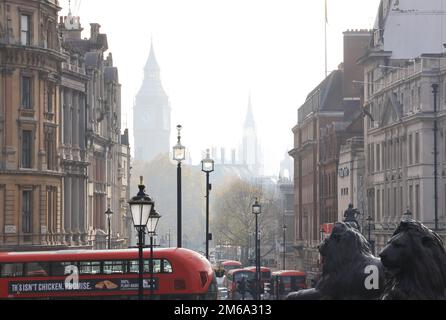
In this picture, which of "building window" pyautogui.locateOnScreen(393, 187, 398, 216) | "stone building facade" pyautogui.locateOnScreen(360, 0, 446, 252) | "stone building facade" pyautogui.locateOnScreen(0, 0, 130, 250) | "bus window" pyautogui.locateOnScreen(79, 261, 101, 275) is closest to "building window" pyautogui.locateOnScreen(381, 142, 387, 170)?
"stone building facade" pyautogui.locateOnScreen(360, 0, 446, 252)

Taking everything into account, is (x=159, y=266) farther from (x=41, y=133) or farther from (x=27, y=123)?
(x=41, y=133)

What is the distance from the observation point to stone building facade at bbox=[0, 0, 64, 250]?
7825 centimetres

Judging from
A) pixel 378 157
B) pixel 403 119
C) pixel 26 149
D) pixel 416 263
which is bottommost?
pixel 416 263

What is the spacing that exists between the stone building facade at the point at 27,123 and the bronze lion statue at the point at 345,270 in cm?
5719

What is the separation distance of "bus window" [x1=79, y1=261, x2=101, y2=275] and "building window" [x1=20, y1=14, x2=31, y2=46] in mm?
27353

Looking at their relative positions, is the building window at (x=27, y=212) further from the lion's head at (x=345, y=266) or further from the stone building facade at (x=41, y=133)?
the lion's head at (x=345, y=266)

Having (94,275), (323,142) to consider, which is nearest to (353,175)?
(323,142)

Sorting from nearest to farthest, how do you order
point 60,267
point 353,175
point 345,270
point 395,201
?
point 345,270, point 60,267, point 395,201, point 353,175

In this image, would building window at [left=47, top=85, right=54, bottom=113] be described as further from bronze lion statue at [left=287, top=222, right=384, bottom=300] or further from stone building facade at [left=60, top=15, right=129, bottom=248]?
bronze lion statue at [left=287, top=222, right=384, bottom=300]

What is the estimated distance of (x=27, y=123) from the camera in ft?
263

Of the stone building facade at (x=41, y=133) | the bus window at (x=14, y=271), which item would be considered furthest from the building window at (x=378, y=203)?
the bus window at (x=14, y=271)

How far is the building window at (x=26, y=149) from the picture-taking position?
264ft

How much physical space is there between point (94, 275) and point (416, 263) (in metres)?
36.4
